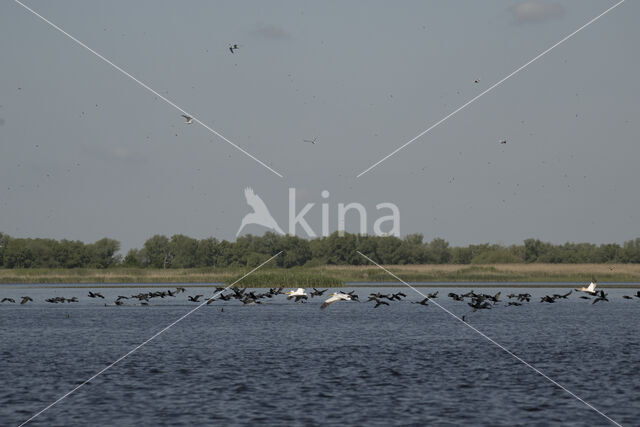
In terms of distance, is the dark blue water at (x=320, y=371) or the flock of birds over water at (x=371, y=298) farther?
the flock of birds over water at (x=371, y=298)

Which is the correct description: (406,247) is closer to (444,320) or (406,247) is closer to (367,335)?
(444,320)

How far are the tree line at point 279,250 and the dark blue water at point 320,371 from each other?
106288mm

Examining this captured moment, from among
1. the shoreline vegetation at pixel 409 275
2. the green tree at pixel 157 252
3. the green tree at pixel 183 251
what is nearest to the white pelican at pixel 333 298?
the shoreline vegetation at pixel 409 275

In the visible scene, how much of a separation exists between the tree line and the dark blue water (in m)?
106

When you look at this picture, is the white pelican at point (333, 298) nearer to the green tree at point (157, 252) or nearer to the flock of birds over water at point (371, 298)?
the flock of birds over water at point (371, 298)

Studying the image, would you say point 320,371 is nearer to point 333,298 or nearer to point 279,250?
point 333,298

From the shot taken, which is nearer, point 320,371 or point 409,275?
point 320,371

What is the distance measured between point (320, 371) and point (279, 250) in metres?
146

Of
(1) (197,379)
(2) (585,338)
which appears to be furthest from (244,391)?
(2) (585,338)

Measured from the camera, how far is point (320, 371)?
3033 cm

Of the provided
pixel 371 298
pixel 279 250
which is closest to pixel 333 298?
pixel 371 298

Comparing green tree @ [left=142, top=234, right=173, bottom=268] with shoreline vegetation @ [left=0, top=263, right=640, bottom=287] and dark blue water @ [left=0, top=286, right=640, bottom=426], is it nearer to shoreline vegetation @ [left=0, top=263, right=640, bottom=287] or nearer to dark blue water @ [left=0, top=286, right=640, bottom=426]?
shoreline vegetation @ [left=0, top=263, right=640, bottom=287]

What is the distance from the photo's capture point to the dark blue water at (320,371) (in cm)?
2230

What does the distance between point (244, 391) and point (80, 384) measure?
17.8 ft
